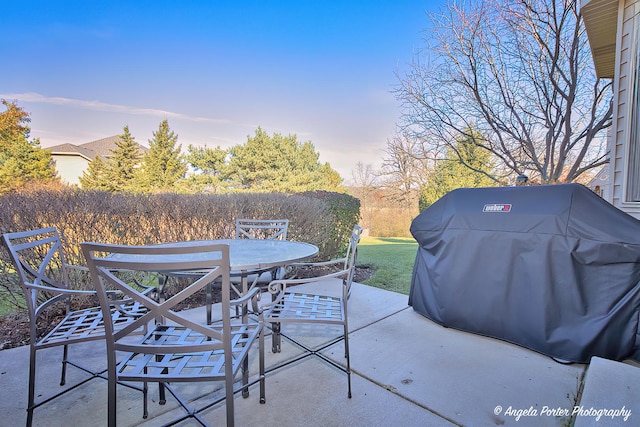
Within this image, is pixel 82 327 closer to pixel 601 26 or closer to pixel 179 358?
pixel 179 358

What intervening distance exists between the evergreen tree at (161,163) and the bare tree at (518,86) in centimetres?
1686

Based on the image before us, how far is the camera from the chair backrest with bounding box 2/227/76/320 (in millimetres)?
1518

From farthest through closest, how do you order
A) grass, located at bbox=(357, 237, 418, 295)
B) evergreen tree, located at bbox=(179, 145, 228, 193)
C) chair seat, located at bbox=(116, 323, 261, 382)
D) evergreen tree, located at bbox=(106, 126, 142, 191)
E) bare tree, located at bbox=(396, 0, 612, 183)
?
evergreen tree, located at bbox=(106, 126, 142, 191) → evergreen tree, located at bbox=(179, 145, 228, 193) → bare tree, located at bbox=(396, 0, 612, 183) → grass, located at bbox=(357, 237, 418, 295) → chair seat, located at bbox=(116, 323, 261, 382)

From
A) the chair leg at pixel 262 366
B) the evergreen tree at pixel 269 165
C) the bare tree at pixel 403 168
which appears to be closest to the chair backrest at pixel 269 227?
the chair leg at pixel 262 366

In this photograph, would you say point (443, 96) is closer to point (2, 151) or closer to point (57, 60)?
point (57, 60)

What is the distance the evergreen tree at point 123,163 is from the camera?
20094 millimetres

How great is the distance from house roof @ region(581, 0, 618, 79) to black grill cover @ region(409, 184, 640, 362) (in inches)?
85.2

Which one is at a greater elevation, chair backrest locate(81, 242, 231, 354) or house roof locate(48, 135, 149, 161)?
house roof locate(48, 135, 149, 161)

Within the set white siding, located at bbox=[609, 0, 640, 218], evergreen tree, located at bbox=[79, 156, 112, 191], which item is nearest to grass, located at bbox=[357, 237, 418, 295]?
white siding, located at bbox=[609, 0, 640, 218]

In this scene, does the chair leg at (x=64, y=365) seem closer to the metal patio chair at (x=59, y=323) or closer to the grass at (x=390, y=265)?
the metal patio chair at (x=59, y=323)

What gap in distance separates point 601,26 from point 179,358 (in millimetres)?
5049

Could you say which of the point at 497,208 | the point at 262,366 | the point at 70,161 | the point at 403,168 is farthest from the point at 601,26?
the point at 70,161

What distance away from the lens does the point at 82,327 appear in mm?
1736

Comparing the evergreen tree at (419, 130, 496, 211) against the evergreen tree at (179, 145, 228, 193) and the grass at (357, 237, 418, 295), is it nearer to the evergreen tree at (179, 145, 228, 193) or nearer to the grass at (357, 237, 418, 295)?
the grass at (357, 237, 418, 295)
